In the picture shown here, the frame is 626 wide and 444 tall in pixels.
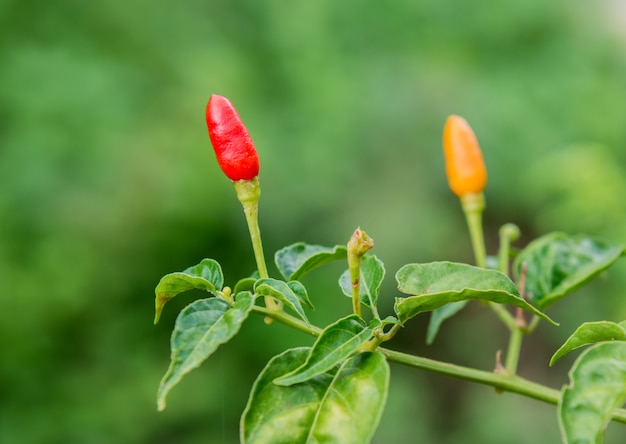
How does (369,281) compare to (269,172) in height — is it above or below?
above

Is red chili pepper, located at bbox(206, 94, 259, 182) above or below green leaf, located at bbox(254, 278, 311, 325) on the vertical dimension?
above

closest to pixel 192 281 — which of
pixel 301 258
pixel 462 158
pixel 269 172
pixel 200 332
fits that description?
pixel 200 332

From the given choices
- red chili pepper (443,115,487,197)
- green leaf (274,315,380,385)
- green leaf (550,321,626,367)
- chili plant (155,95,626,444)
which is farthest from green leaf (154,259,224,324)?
red chili pepper (443,115,487,197)

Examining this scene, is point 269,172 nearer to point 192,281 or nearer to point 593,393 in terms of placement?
point 192,281

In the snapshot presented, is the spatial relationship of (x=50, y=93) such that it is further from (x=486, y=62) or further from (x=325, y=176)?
(x=486, y=62)

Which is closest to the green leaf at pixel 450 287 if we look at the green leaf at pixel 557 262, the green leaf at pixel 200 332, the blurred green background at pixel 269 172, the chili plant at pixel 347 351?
the chili plant at pixel 347 351

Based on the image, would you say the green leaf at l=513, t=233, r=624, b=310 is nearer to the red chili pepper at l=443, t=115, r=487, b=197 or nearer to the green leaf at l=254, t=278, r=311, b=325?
the red chili pepper at l=443, t=115, r=487, b=197
